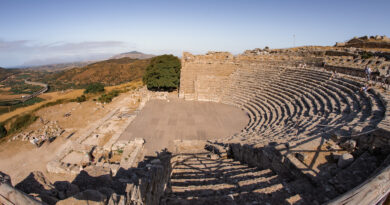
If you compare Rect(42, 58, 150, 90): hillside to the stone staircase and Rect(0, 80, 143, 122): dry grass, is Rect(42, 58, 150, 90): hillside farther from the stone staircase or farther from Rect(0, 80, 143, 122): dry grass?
the stone staircase

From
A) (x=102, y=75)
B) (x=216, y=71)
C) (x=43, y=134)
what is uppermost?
(x=216, y=71)

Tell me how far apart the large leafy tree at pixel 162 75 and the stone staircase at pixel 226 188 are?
19.1 meters

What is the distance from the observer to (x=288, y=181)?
562cm

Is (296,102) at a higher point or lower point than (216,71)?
lower

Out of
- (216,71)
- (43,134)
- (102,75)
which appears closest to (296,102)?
(216,71)

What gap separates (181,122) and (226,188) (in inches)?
435

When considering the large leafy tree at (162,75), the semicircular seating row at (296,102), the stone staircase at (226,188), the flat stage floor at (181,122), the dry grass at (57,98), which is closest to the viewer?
the stone staircase at (226,188)

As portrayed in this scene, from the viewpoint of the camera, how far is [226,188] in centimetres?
530

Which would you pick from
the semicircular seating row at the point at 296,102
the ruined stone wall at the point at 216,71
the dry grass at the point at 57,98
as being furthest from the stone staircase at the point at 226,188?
the dry grass at the point at 57,98

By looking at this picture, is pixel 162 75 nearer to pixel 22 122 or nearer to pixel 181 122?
pixel 181 122

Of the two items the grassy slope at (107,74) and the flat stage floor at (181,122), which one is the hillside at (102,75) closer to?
the grassy slope at (107,74)

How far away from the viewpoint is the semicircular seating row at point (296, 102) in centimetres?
864

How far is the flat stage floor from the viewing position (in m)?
13.5

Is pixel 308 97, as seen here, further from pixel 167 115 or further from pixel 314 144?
pixel 167 115
